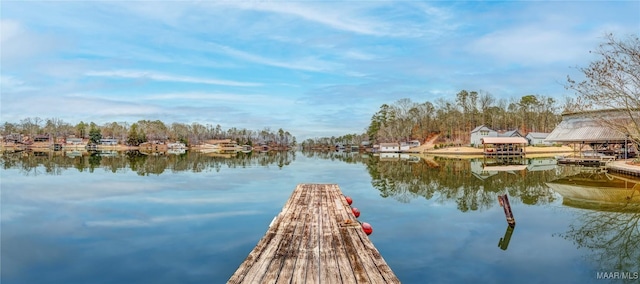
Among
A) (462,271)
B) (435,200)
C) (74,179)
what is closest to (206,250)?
(462,271)

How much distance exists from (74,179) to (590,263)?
2321 centimetres

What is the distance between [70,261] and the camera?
729 cm

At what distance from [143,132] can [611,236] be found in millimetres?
111042

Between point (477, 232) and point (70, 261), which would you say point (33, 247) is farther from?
point (477, 232)

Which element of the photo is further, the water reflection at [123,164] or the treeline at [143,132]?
the treeline at [143,132]

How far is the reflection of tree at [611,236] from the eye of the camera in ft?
24.3

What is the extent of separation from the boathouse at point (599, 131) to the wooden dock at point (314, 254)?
24450 mm

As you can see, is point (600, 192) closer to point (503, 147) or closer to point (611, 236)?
point (611, 236)

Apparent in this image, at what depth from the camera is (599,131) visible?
35062 mm

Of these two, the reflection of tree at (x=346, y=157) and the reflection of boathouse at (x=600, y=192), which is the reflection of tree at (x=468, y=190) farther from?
the reflection of tree at (x=346, y=157)

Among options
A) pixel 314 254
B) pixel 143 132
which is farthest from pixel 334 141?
pixel 314 254

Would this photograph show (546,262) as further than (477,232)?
No

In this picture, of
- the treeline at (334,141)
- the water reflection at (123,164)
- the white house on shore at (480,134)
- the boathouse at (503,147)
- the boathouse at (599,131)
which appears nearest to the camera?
the boathouse at (599,131)

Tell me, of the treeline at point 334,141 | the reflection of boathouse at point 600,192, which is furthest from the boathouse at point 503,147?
the treeline at point 334,141
